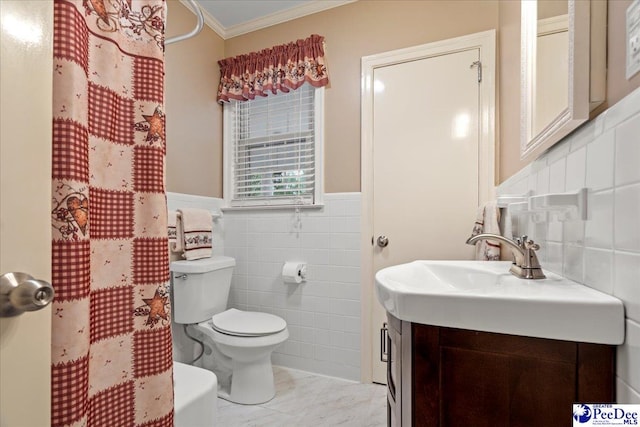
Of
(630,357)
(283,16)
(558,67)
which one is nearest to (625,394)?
(630,357)

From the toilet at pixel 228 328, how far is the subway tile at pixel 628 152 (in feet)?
5.26

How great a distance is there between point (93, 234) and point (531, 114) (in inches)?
56.1

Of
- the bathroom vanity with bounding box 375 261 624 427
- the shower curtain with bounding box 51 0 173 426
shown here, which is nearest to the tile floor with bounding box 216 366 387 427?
the shower curtain with bounding box 51 0 173 426

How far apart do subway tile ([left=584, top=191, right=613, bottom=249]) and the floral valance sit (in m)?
1.79

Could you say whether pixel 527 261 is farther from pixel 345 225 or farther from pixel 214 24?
pixel 214 24

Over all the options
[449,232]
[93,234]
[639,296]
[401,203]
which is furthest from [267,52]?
[639,296]

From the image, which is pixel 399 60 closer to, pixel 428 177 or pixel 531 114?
pixel 428 177

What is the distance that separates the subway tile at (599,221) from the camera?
57cm

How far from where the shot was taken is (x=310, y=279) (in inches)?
84.0

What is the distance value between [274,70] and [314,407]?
7.29 ft

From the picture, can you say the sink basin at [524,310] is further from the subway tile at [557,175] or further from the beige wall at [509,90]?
the beige wall at [509,90]

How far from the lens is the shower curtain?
56 centimetres

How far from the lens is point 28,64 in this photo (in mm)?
445

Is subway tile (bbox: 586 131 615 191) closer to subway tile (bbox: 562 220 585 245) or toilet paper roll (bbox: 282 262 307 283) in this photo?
subway tile (bbox: 562 220 585 245)
